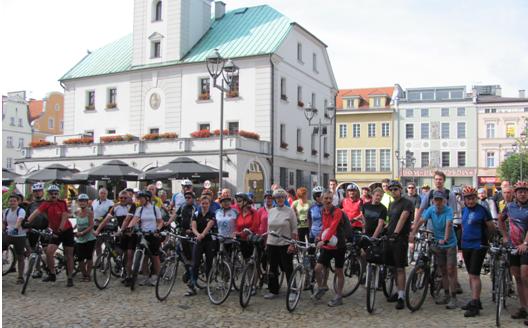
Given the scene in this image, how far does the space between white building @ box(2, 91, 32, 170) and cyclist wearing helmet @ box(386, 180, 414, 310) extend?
66.9 metres

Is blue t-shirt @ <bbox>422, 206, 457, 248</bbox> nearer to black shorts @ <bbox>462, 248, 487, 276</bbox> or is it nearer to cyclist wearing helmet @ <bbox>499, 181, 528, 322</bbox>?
black shorts @ <bbox>462, 248, 487, 276</bbox>

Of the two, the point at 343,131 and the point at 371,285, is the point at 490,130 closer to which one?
the point at 343,131

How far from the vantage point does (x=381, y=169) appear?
6819 cm

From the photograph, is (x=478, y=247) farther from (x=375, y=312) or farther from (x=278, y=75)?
(x=278, y=75)

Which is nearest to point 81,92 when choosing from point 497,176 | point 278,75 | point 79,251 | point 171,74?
point 171,74

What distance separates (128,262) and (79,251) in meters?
1.27

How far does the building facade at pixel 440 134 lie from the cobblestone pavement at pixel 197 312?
6072 cm

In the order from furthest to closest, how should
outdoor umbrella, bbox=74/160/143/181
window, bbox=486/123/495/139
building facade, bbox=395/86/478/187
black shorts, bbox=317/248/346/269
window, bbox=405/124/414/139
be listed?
1. window, bbox=405/124/414/139
2. building facade, bbox=395/86/478/187
3. window, bbox=486/123/495/139
4. outdoor umbrella, bbox=74/160/143/181
5. black shorts, bbox=317/248/346/269

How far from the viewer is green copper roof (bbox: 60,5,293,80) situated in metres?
39.1

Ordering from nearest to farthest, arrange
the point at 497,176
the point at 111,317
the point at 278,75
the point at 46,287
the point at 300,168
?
the point at 111,317 → the point at 46,287 → the point at 278,75 → the point at 300,168 → the point at 497,176

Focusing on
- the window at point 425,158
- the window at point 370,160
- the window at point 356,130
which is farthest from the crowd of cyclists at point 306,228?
the window at point 425,158

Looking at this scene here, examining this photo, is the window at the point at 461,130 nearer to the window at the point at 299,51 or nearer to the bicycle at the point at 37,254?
the window at the point at 299,51

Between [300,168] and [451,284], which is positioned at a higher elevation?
[300,168]

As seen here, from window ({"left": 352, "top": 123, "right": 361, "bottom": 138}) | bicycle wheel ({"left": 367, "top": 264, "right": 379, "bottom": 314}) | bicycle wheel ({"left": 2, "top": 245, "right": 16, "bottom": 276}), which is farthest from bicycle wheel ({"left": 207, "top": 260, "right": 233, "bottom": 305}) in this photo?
window ({"left": 352, "top": 123, "right": 361, "bottom": 138})
